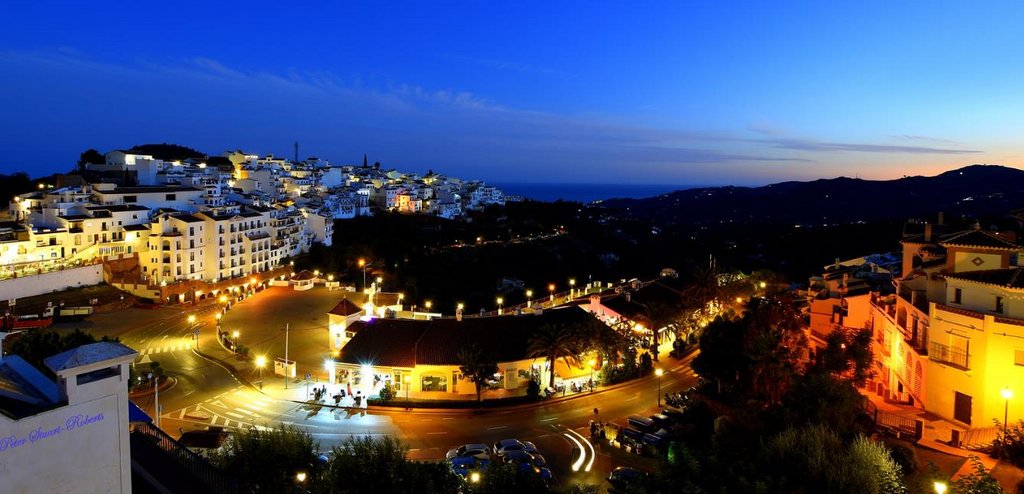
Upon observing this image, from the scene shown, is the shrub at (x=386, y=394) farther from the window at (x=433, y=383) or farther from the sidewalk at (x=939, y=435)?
the sidewalk at (x=939, y=435)

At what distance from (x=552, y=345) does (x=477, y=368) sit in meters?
3.80

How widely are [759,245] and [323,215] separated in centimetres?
5806

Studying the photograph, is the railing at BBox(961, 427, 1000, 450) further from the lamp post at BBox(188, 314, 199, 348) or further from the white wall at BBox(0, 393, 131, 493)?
the lamp post at BBox(188, 314, 199, 348)

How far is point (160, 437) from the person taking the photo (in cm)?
1267

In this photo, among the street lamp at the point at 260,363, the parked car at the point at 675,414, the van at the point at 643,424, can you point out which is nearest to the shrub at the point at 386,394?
the street lamp at the point at 260,363

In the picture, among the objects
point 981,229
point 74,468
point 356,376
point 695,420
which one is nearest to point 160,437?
point 74,468

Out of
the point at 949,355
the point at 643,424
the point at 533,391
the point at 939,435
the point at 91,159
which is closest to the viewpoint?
the point at 939,435

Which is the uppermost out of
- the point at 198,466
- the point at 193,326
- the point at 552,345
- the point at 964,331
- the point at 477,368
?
the point at 964,331

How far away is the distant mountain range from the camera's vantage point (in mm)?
111812

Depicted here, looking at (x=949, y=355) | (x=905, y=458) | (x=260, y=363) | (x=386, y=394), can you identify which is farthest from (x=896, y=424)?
(x=260, y=363)

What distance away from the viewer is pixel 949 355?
19812 millimetres

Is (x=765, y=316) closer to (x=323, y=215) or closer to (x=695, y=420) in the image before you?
(x=695, y=420)

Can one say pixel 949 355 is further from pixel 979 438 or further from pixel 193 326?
pixel 193 326

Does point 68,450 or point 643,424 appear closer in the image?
point 68,450
